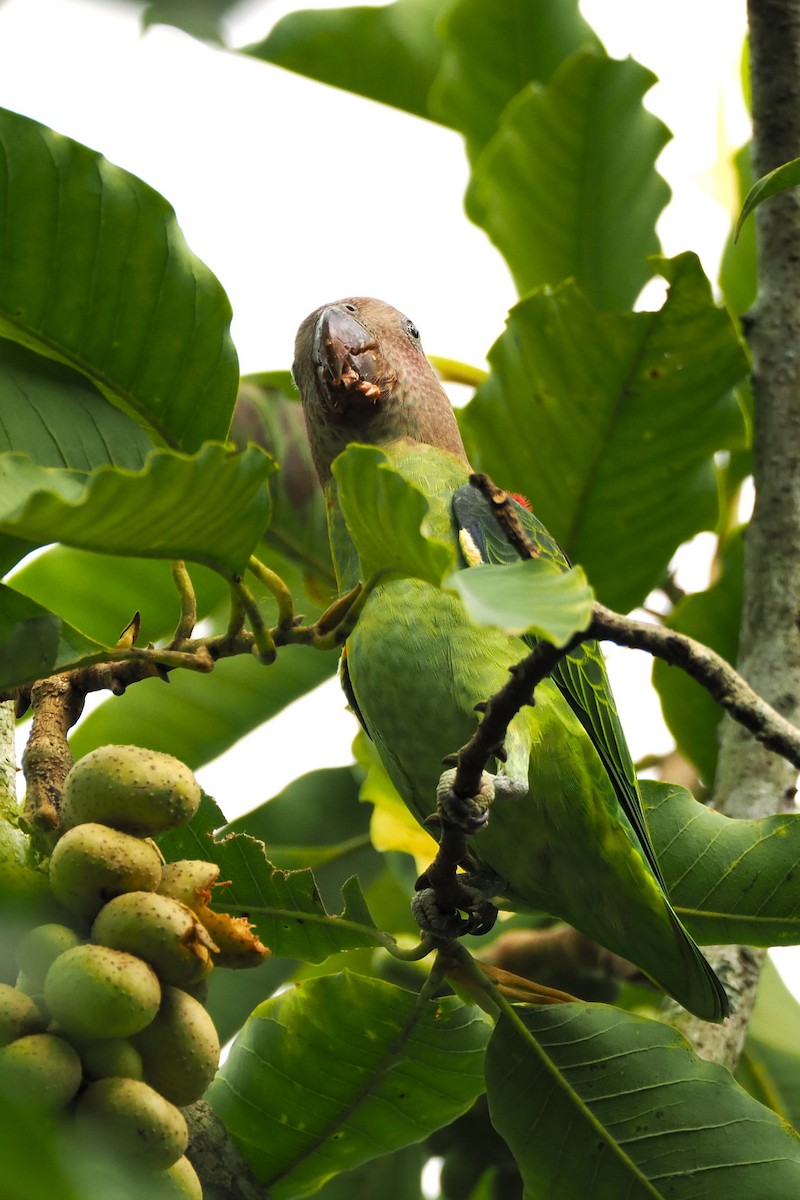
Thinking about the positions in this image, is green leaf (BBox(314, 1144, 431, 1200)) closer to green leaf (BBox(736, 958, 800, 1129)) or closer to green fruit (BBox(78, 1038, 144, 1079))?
green leaf (BBox(736, 958, 800, 1129))

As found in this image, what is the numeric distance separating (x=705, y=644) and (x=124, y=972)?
1.76m

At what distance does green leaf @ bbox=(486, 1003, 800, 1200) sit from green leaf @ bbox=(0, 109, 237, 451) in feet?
2.92

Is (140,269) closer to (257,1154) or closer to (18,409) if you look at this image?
(18,409)

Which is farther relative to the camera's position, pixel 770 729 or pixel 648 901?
pixel 648 901

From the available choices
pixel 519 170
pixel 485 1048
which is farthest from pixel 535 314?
pixel 485 1048

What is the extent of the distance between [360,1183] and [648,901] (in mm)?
727

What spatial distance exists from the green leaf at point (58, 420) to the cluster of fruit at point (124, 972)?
479 millimetres

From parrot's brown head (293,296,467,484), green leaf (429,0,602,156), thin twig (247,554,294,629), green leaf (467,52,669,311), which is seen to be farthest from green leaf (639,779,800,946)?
green leaf (429,0,602,156)

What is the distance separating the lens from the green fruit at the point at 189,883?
117cm

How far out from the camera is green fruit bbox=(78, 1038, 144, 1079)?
3.42 feet

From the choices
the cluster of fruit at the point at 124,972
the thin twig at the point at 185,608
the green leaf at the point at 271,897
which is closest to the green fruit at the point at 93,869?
the cluster of fruit at the point at 124,972

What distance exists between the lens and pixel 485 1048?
5.49ft

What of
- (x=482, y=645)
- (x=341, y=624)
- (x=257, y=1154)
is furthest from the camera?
(x=482, y=645)

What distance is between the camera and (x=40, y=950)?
Answer: 1081 millimetres
